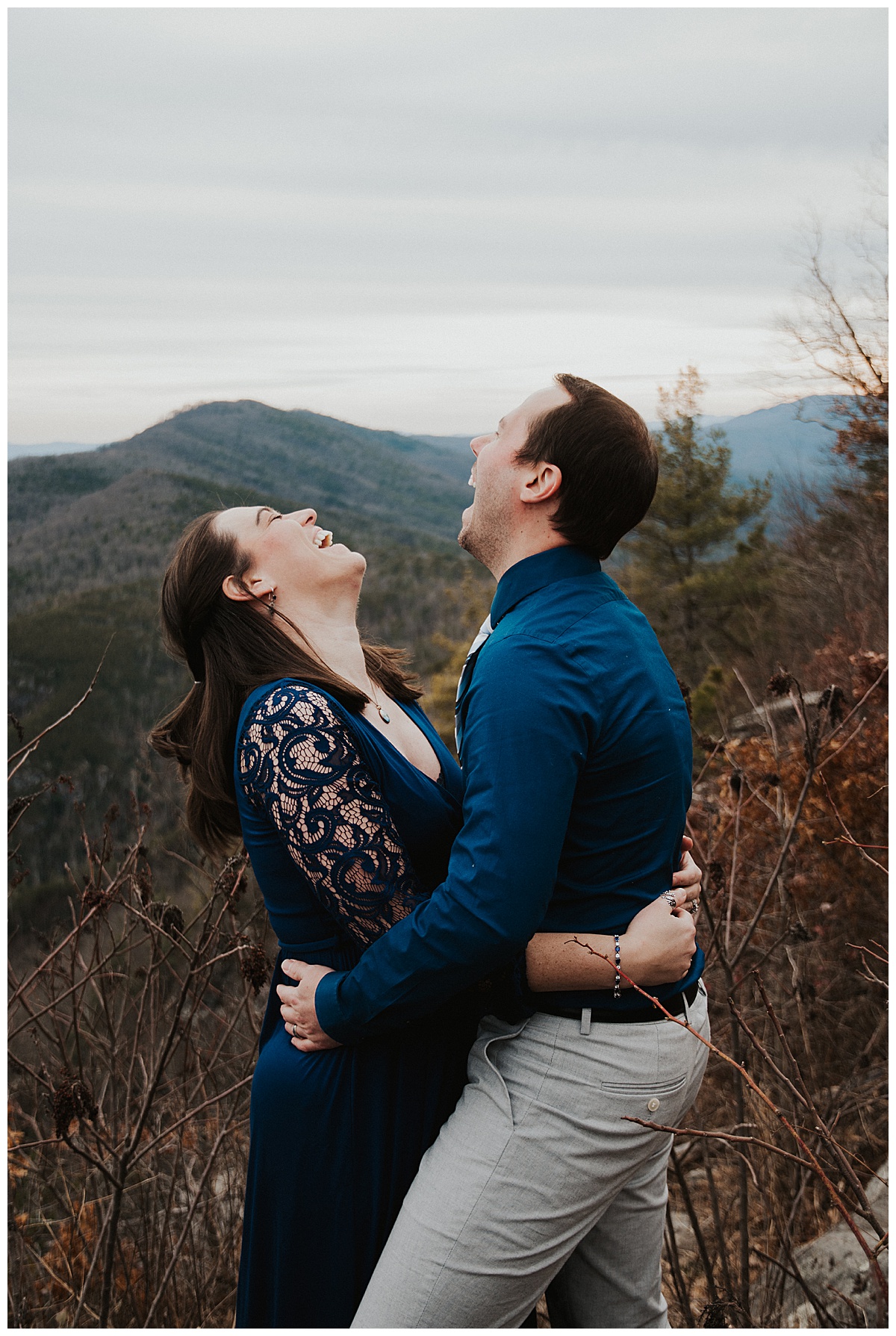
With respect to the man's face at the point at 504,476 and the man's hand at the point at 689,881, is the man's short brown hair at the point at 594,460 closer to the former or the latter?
the man's face at the point at 504,476

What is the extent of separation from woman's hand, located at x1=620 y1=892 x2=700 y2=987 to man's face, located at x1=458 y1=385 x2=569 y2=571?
0.73m

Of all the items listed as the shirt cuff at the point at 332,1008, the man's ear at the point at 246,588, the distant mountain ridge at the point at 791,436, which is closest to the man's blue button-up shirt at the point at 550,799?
the shirt cuff at the point at 332,1008

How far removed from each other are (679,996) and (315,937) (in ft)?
2.29

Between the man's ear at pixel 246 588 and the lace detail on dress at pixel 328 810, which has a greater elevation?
the man's ear at pixel 246 588

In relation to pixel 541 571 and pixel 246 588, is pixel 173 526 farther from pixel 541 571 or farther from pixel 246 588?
pixel 541 571

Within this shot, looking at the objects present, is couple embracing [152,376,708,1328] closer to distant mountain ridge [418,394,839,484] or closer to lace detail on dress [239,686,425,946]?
lace detail on dress [239,686,425,946]

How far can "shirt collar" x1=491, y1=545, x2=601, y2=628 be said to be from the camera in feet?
6.00

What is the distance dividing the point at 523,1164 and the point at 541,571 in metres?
1.04

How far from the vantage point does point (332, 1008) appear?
5.58 ft

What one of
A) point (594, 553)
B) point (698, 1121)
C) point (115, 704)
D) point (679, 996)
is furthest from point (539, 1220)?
point (115, 704)

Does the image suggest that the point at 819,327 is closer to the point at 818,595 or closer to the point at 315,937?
the point at 818,595

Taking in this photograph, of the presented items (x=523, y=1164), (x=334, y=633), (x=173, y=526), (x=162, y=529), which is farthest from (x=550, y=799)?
(x=162, y=529)

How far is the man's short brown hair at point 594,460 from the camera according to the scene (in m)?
1.83

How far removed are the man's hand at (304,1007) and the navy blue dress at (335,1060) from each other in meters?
0.04
